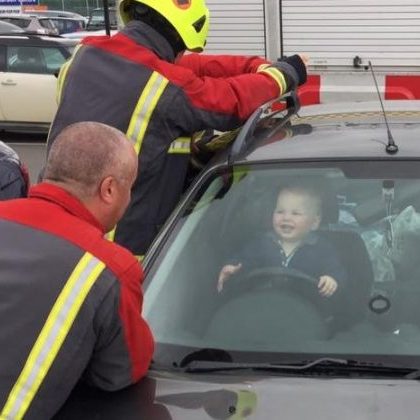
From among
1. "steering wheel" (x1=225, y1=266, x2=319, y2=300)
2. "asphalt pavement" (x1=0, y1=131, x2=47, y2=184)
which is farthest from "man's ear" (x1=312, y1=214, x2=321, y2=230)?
"asphalt pavement" (x1=0, y1=131, x2=47, y2=184)

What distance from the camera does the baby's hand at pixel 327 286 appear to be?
234 centimetres

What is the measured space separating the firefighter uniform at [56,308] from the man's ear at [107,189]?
9 centimetres

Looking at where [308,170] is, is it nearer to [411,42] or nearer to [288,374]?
[288,374]

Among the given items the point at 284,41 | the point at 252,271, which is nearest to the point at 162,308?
the point at 252,271

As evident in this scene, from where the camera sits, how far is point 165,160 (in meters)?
3.02

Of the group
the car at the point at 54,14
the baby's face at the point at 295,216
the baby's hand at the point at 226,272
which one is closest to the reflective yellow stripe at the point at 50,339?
the baby's hand at the point at 226,272

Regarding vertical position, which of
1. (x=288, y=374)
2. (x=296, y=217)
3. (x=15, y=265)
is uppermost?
(x=15, y=265)

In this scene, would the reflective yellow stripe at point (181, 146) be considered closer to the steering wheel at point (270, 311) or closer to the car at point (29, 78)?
the steering wheel at point (270, 311)

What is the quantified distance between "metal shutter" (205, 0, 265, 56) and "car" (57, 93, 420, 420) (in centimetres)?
350

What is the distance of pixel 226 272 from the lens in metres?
2.47

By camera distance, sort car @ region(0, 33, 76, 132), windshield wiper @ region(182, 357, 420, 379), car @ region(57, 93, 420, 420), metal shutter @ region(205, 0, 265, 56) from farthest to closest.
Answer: car @ region(0, 33, 76, 132) → metal shutter @ region(205, 0, 265, 56) → windshield wiper @ region(182, 357, 420, 379) → car @ region(57, 93, 420, 420)

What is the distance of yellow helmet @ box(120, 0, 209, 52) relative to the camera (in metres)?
3.00

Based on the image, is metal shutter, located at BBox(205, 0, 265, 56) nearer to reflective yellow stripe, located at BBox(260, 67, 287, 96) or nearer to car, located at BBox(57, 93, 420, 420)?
reflective yellow stripe, located at BBox(260, 67, 287, 96)

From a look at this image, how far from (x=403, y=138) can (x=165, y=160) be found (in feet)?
2.95
